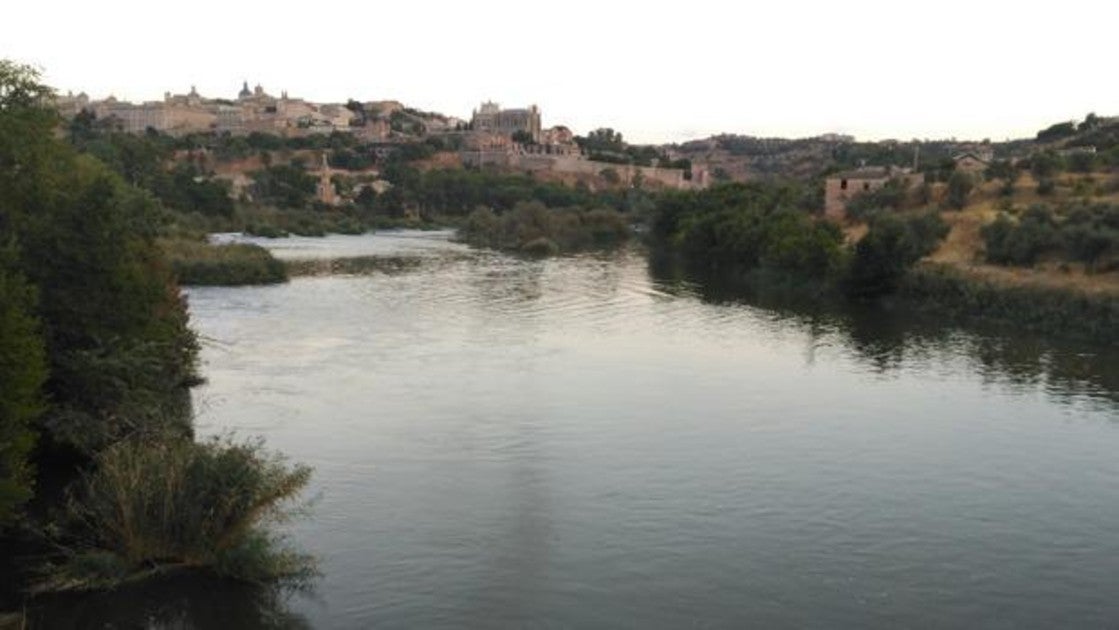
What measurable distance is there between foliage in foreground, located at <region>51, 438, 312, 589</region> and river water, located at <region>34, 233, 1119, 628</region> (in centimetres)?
58

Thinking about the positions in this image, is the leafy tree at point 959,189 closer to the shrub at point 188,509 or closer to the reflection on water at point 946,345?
the reflection on water at point 946,345

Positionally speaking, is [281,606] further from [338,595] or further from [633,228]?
[633,228]

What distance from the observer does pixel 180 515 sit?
16.2 metres

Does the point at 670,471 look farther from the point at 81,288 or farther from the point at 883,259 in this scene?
the point at 883,259

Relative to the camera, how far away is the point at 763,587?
17.2m

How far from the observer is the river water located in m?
16.5

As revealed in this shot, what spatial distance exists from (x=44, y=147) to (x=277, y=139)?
149 meters

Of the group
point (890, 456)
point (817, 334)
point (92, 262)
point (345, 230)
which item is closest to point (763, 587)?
point (890, 456)

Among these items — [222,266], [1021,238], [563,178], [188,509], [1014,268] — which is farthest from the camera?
[563,178]

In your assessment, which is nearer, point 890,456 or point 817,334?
point 890,456

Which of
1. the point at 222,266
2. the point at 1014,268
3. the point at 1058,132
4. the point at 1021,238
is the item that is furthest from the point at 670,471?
the point at 1058,132

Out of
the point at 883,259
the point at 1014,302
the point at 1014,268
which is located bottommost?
the point at 1014,302

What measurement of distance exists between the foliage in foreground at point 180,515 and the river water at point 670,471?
1.92 ft

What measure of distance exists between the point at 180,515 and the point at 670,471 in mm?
10820
